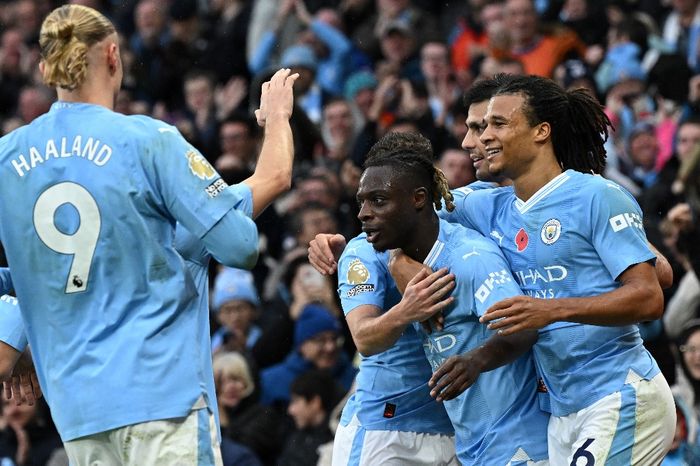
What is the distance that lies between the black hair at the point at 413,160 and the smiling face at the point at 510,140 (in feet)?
0.88

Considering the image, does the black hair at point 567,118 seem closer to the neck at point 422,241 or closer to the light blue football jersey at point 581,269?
the light blue football jersey at point 581,269

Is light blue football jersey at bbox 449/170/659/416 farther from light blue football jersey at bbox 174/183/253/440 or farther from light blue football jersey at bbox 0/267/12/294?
light blue football jersey at bbox 0/267/12/294

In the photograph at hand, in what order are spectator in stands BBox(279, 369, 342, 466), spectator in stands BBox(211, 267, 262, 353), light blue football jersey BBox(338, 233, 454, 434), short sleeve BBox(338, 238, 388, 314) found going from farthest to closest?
1. spectator in stands BBox(211, 267, 262, 353)
2. spectator in stands BBox(279, 369, 342, 466)
3. light blue football jersey BBox(338, 233, 454, 434)
4. short sleeve BBox(338, 238, 388, 314)

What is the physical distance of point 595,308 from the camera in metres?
5.42

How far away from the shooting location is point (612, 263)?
556 centimetres

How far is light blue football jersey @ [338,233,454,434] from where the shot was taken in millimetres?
6242

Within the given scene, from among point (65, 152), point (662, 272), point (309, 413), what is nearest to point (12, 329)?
point (65, 152)

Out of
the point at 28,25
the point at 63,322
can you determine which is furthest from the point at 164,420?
the point at 28,25

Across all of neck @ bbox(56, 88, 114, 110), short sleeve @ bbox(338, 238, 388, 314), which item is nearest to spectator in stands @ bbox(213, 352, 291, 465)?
short sleeve @ bbox(338, 238, 388, 314)

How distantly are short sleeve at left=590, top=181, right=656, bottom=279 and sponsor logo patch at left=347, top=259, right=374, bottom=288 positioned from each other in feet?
3.42

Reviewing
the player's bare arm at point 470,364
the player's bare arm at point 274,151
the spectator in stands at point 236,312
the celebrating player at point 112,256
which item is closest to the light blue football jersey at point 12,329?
the celebrating player at point 112,256

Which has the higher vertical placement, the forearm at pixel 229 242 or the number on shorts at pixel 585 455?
the forearm at pixel 229 242

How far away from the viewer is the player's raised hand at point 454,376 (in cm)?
548

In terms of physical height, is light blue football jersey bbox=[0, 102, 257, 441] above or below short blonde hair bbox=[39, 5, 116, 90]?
below
